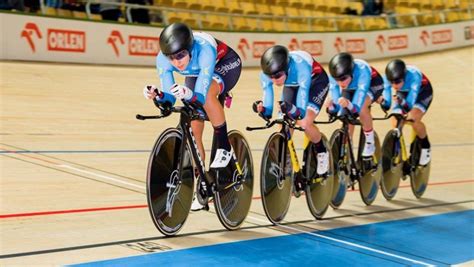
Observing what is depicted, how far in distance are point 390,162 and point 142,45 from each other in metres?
6.79

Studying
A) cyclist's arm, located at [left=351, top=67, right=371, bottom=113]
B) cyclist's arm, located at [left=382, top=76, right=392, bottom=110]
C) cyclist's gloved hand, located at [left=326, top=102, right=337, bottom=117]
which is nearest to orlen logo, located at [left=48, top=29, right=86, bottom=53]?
cyclist's arm, located at [left=382, top=76, right=392, bottom=110]

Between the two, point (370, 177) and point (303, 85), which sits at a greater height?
point (303, 85)

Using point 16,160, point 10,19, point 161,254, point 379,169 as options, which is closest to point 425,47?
point 10,19

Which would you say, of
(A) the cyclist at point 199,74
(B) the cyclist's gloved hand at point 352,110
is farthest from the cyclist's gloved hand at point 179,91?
(B) the cyclist's gloved hand at point 352,110

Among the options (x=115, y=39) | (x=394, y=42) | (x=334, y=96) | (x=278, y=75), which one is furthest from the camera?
(x=394, y=42)

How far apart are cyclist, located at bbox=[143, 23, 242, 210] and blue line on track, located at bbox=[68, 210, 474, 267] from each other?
473 millimetres

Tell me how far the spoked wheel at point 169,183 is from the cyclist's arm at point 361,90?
202cm

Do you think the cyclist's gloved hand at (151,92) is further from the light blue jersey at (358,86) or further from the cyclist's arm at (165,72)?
the light blue jersey at (358,86)

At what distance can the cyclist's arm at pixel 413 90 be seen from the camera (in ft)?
20.1

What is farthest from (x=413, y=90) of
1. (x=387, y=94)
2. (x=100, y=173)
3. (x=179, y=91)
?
(x=179, y=91)

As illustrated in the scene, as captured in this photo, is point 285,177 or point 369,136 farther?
point 369,136

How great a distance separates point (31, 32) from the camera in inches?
397

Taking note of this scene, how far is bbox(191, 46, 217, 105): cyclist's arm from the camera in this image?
3590 mm

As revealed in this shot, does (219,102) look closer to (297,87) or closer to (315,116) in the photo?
(297,87)
